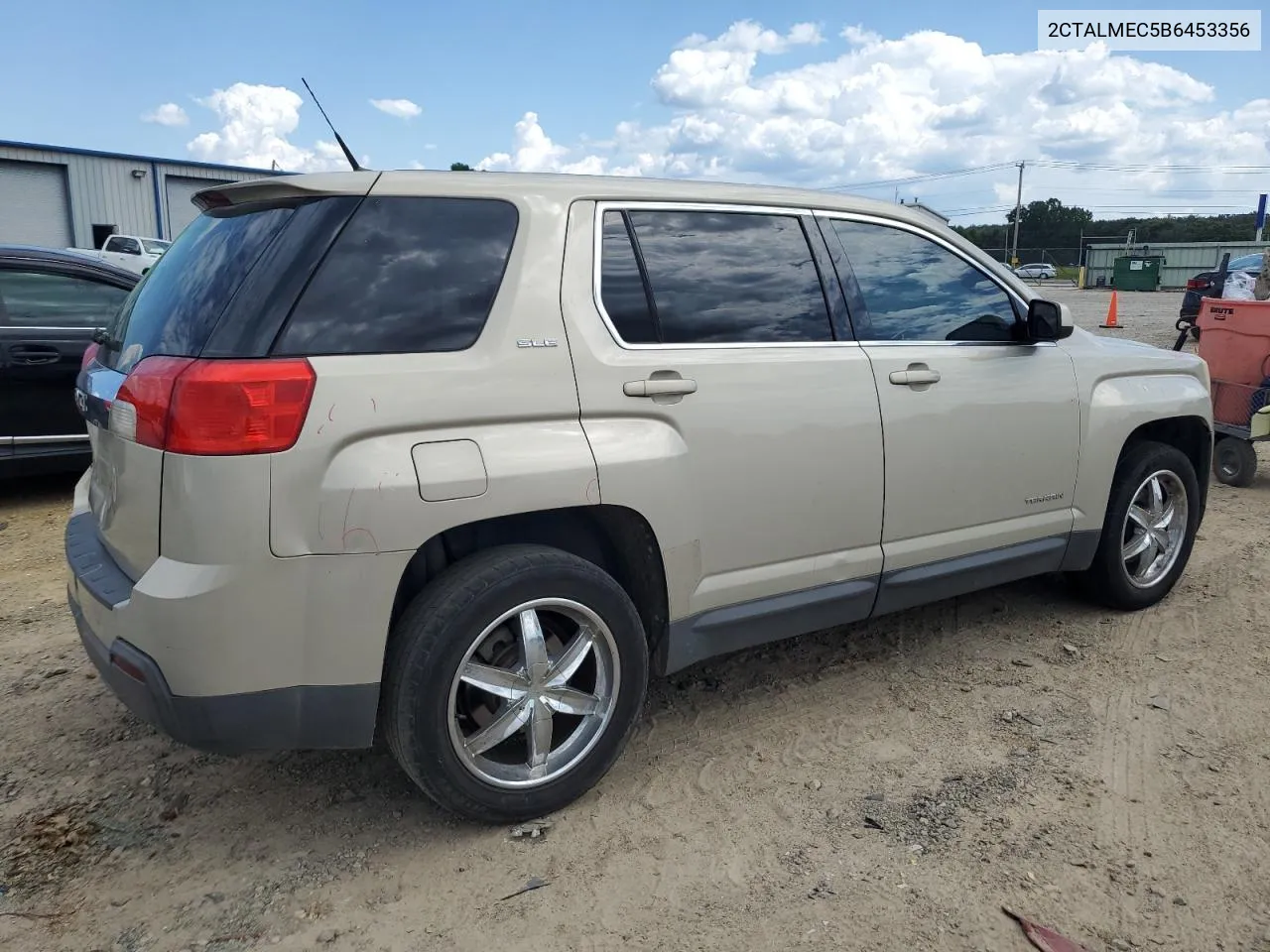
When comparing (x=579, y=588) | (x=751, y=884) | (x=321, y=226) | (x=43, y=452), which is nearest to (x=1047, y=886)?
(x=751, y=884)

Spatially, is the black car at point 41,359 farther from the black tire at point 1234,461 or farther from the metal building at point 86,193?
the metal building at point 86,193

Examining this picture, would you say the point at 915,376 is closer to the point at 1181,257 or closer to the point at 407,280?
the point at 407,280

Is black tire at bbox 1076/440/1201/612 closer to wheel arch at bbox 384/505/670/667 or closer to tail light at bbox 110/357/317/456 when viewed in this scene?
wheel arch at bbox 384/505/670/667

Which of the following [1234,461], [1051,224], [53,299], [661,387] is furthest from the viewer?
[1051,224]

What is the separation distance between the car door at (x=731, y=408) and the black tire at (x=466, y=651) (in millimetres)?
251

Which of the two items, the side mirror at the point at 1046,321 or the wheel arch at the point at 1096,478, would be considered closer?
the side mirror at the point at 1046,321

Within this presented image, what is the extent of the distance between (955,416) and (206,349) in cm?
261

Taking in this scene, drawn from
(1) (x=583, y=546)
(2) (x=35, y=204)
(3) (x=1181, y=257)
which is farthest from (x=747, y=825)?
(3) (x=1181, y=257)

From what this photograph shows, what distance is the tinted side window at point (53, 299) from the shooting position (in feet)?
20.5

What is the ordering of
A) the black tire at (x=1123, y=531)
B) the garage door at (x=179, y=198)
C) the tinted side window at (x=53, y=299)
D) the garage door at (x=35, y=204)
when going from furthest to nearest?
the garage door at (x=179, y=198), the garage door at (x=35, y=204), the tinted side window at (x=53, y=299), the black tire at (x=1123, y=531)

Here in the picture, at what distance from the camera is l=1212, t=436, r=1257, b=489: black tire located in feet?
24.0

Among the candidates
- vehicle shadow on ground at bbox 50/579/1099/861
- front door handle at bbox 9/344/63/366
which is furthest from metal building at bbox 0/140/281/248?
vehicle shadow on ground at bbox 50/579/1099/861

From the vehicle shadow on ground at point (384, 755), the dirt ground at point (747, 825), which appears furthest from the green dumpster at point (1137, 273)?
the dirt ground at point (747, 825)

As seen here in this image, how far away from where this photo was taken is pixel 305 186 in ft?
8.75
